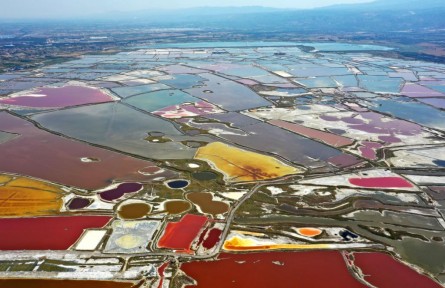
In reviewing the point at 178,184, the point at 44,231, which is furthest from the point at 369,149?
the point at 44,231

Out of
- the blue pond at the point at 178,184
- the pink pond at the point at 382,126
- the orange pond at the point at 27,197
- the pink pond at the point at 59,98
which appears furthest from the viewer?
the pink pond at the point at 59,98

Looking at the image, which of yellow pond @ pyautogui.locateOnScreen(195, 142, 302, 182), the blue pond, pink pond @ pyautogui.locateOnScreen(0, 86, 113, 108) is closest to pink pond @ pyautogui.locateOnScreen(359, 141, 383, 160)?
yellow pond @ pyautogui.locateOnScreen(195, 142, 302, 182)

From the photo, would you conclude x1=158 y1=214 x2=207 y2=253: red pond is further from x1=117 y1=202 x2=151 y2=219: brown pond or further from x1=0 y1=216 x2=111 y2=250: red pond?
x1=0 y1=216 x2=111 y2=250: red pond

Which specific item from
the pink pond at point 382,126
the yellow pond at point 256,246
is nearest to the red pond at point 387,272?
the yellow pond at point 256,246

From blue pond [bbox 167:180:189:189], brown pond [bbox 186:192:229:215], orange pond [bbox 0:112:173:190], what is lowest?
orange pond [bbox 0:112:173:190]

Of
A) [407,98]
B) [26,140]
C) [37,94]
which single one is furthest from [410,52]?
[26,140]

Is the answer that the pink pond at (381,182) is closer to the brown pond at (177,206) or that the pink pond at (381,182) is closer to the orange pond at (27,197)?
the brown pond at (177,206)
